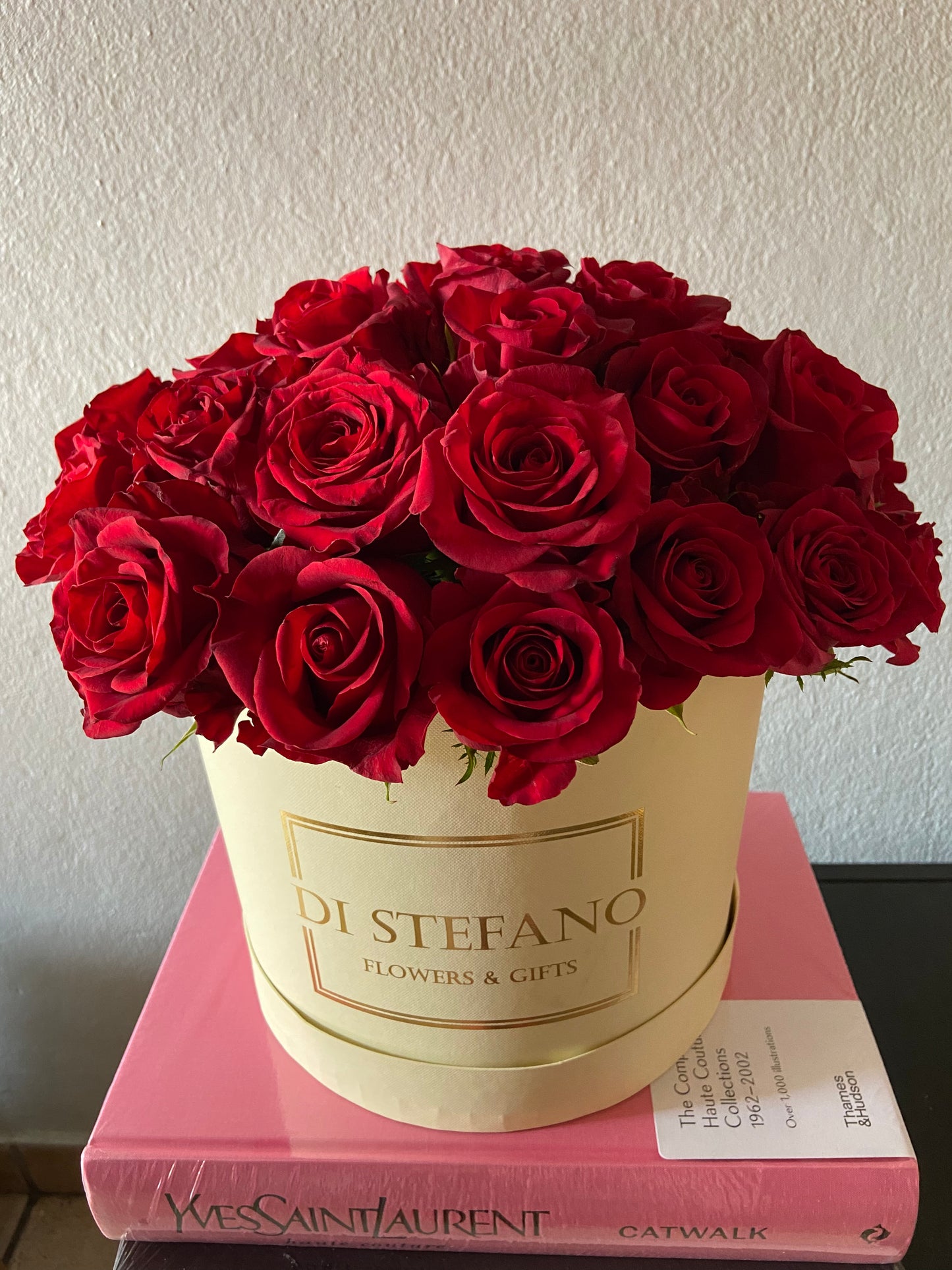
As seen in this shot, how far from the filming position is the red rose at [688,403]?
380 millimetres

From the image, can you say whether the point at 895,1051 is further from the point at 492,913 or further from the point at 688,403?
the point at 688,403

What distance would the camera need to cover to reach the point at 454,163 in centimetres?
68

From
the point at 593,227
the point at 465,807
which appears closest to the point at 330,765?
the point at 465,807

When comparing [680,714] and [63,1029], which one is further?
[63,1029]

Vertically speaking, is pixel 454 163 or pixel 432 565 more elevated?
pixel 454 163

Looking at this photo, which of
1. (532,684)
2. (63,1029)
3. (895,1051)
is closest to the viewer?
(532,684)

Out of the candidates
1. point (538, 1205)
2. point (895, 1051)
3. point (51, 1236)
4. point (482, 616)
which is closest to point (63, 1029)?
point (51, 1236)

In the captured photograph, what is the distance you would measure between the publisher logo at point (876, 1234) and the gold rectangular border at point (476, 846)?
17cm

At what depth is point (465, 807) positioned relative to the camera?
40 cm

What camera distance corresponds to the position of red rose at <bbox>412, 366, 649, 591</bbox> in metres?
0.33

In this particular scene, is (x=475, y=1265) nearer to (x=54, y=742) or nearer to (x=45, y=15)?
(x=54, y=742)

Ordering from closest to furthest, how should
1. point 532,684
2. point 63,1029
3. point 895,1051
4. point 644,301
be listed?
point 532,684
point 644,301
point 895,1051
point 63,1029

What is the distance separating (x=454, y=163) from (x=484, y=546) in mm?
463

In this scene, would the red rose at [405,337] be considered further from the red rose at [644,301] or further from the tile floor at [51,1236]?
the tile floor at [51,1236]
